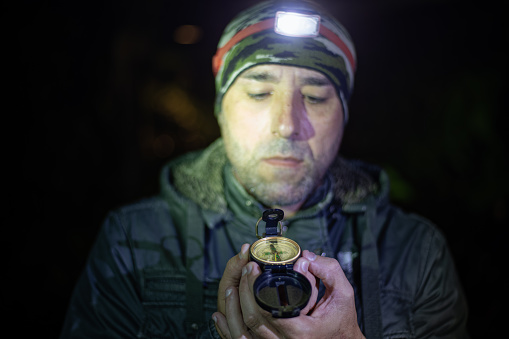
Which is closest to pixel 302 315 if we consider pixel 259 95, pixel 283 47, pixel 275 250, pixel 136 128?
pixel 275 250

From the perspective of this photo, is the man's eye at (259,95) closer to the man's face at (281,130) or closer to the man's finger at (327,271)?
the man's face at (281,130)

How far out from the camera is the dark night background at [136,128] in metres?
4.09

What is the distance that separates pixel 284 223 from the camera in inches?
93.9

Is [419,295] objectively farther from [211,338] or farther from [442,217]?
[442,217]

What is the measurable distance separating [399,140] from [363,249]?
377cm

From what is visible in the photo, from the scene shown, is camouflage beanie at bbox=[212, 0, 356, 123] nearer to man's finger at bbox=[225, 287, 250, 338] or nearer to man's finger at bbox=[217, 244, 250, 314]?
man's finger at bbox=[217, 244, 250, 314]

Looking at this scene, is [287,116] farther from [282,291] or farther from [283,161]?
[282,291]

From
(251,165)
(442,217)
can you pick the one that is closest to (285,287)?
(251,165)

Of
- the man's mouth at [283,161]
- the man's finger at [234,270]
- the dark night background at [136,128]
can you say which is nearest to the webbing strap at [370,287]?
the man's mouth at [283,161]

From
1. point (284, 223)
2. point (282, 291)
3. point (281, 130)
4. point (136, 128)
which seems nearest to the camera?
point (282, 291)

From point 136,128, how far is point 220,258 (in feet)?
17.1

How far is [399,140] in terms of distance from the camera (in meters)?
5.57

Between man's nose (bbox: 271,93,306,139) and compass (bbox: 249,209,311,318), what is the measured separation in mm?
772

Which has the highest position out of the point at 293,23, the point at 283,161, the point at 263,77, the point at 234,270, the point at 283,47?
the point at 293,23
